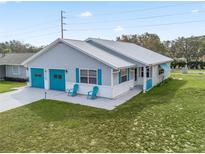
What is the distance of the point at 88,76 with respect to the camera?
1582 centimetres

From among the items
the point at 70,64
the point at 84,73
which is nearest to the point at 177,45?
the point at 70,64

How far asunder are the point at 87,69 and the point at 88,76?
56 centimetres

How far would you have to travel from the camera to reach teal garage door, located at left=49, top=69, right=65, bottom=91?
57.6 ft

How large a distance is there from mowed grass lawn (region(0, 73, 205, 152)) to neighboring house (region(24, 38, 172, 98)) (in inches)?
111

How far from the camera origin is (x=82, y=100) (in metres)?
14.4

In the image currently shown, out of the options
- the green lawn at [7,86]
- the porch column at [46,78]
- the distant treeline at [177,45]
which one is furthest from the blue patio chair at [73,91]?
the distant treeline at [177,45]

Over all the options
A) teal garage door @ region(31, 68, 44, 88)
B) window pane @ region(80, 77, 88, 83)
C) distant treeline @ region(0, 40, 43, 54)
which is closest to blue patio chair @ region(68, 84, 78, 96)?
window pane @ region(80, 77, 88, 83)

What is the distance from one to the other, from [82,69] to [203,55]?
55.5 metres

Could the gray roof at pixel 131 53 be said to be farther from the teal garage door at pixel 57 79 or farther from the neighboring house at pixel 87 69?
the teal garage door at pixel 57 79

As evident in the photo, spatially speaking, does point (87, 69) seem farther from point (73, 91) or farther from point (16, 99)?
point (16, 99)

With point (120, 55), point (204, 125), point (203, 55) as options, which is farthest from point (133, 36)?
point (204, 125)

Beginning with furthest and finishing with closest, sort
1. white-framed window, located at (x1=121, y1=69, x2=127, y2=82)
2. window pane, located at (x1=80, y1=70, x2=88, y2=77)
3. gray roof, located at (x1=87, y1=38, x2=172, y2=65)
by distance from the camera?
gray roof, located at (x1=87, y1=38, x2=172, y2=65) < white-framed window, located at (x1=121, y1=69, x2=127, y2=82) < window pane, located at (x1=80, y1=70, x2=88, y2=77)

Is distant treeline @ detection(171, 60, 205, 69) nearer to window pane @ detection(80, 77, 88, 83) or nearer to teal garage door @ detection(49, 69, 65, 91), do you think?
teal garage door @ detection(49, 69, 65, 91)

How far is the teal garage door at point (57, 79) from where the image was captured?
17559 mm
